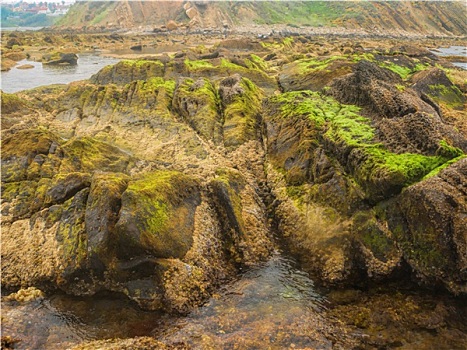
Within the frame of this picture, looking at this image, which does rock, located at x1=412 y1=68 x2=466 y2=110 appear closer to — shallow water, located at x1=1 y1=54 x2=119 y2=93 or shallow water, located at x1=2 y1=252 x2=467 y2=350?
shallow water, located at x1=2 y1=252 x2=467 y2=350

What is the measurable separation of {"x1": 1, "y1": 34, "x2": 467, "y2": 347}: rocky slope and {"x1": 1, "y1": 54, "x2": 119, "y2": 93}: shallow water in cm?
2518

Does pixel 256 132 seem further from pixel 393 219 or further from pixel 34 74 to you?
pixel 34 74

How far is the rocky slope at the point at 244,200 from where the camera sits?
13.8 m

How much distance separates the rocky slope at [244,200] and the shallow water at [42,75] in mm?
25182

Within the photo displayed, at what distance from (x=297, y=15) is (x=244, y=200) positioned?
646ft

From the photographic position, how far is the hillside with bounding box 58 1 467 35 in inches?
6772

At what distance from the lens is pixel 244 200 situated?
18625mm

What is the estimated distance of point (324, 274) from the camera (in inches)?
588

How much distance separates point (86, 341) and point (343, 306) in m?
9.07

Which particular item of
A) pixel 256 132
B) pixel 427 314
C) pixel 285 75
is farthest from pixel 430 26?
pixel 427 314

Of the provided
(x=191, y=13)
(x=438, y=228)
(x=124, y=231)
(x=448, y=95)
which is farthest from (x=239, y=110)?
(x=191, y=13)

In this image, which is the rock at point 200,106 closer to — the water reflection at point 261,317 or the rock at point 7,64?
the water reflection at point 261,317

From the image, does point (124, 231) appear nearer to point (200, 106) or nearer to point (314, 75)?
point (200, 106)

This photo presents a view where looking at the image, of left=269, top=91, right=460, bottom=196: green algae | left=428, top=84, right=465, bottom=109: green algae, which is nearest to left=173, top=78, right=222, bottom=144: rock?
left=269, top=91, right=460, bottom=196: green algae
